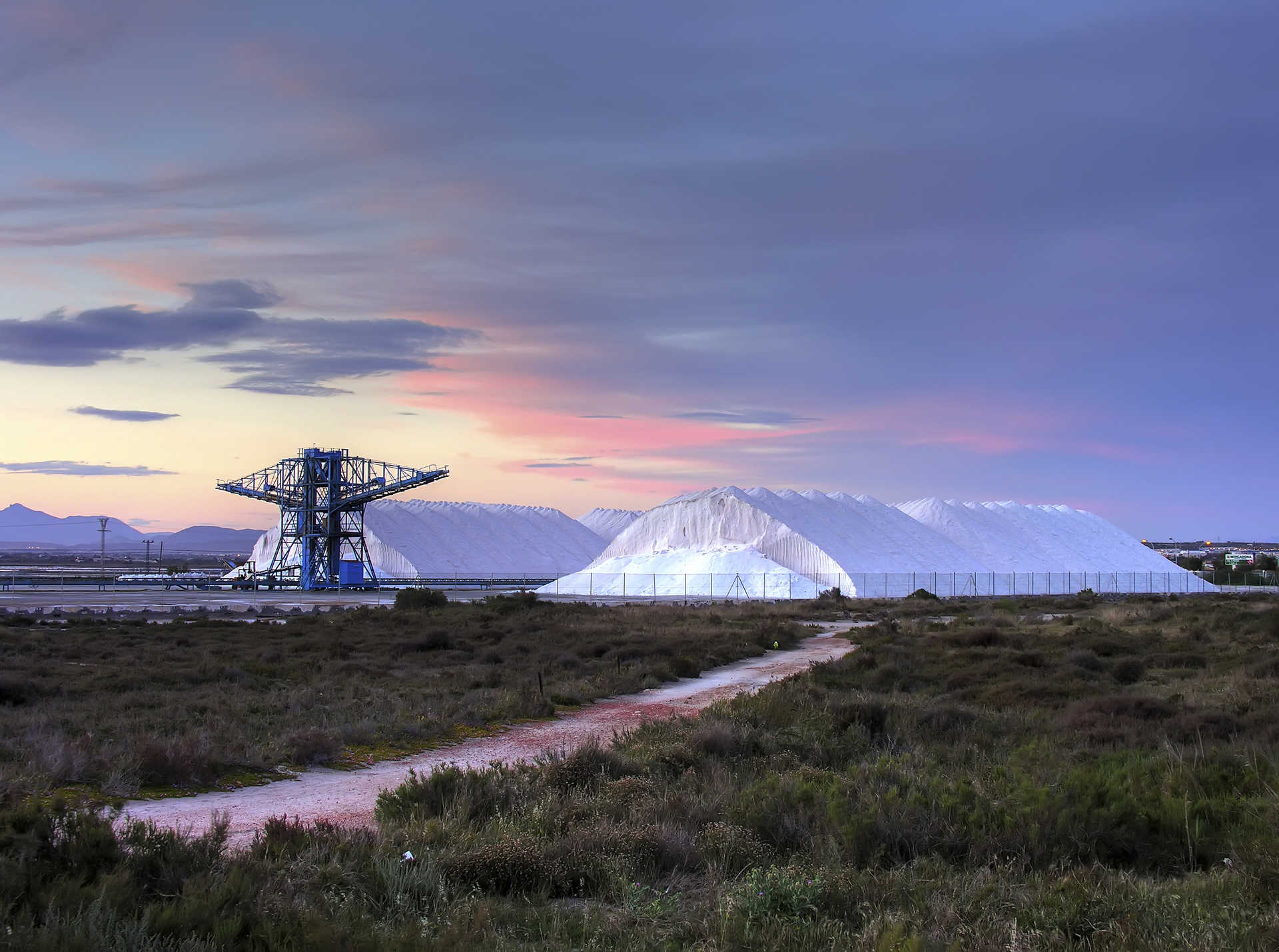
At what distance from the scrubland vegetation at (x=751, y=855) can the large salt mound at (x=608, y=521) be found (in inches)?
5153

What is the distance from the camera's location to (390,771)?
11.6 metres

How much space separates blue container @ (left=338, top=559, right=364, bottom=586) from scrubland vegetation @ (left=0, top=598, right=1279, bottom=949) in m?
67.4

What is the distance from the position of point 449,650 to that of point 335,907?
21.2m

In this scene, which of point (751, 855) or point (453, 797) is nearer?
point (751, 855)

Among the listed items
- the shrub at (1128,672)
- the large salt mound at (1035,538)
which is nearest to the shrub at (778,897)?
the shrub at (1128,672)

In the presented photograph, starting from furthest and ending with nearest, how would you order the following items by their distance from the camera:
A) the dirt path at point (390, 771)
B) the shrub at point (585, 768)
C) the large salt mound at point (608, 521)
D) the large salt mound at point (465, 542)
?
the large salt mound at point (608, 521) → the large salt mound at point (465, 542) → the shrub at point (585, 768) → the dirt path at point (390, 771)

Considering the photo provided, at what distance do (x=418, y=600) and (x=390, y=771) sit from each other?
116ft

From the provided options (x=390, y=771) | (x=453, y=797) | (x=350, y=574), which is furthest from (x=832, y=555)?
(x=453, y=797)

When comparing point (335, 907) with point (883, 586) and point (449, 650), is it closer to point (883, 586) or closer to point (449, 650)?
point (449, 650)

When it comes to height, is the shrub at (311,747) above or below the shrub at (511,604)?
above

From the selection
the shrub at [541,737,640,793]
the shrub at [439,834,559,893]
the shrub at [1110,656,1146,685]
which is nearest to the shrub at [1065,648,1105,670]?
A: the shrub at [1110,656,1146,685]

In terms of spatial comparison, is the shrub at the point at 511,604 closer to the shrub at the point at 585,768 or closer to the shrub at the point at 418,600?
the shrub at the point at 418,600

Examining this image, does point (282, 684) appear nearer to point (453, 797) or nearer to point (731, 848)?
point (453, 797)

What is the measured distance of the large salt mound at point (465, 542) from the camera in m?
107
